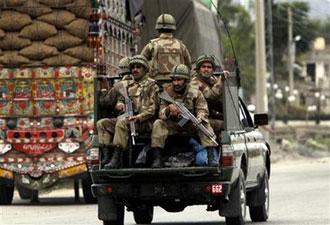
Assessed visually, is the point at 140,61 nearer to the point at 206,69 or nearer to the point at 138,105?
the point at 138,105

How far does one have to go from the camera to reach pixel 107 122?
49.2 ft

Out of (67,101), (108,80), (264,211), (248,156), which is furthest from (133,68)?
(67,101)

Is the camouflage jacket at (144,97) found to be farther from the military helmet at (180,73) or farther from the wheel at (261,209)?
the wheel at (261,209)

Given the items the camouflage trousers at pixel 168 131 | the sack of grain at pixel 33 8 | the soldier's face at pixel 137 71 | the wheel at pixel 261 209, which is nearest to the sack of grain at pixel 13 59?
the sack of grain at pixel 33 8

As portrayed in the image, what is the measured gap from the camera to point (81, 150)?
73.6 ft

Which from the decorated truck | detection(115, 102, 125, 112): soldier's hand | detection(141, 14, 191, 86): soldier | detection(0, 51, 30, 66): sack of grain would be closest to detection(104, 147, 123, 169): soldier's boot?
detection(115, 102, 125, 112): soldier's hand

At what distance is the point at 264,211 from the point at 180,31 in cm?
828

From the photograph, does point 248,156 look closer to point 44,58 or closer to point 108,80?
point 108,80

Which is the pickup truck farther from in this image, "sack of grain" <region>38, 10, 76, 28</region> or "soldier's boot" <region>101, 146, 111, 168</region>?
"sack of grain" <region>38, 10, 76, 28</region>

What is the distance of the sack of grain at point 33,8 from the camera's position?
22438 mm

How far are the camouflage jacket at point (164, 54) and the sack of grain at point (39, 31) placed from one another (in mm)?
5968

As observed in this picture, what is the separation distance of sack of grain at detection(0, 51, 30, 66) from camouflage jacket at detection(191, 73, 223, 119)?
7600 millimetres

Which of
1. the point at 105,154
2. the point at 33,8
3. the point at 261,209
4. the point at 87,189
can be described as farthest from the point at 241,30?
the point at 105,154

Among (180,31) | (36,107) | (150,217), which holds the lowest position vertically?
(150,217)
